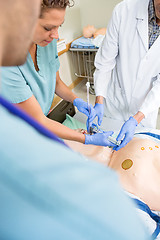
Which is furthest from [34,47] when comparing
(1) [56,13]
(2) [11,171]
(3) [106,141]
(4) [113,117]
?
(2) [11,171]

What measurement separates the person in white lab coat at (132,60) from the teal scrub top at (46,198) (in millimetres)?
1024

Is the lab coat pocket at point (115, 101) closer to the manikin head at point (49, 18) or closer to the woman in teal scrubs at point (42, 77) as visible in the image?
the woman in teal scrubs at point (42, 77)

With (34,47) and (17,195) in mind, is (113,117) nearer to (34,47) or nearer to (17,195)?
(34,47)

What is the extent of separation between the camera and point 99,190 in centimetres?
28

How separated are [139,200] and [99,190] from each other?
0.91 metres

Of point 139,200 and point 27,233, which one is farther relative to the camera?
point 139,200

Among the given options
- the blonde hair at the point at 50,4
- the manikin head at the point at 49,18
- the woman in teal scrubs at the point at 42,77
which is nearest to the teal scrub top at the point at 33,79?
the woman in teal scrubs at the point at 42,77

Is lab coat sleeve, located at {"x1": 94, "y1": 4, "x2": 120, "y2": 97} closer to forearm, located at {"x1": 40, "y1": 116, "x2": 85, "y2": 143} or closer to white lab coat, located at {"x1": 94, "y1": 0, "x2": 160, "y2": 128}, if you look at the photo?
white lab coat, located at {"x1": 94, "y1": 0, "x2": 160, "y2": 128}

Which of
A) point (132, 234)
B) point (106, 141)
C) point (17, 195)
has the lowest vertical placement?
point (106, 141)

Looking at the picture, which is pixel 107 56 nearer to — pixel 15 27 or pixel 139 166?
pixel 139 166

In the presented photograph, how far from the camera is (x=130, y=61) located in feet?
4.48

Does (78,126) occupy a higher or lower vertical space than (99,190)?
lower

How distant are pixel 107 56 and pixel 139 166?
33.1 inches

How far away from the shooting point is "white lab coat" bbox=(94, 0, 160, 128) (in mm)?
1268
